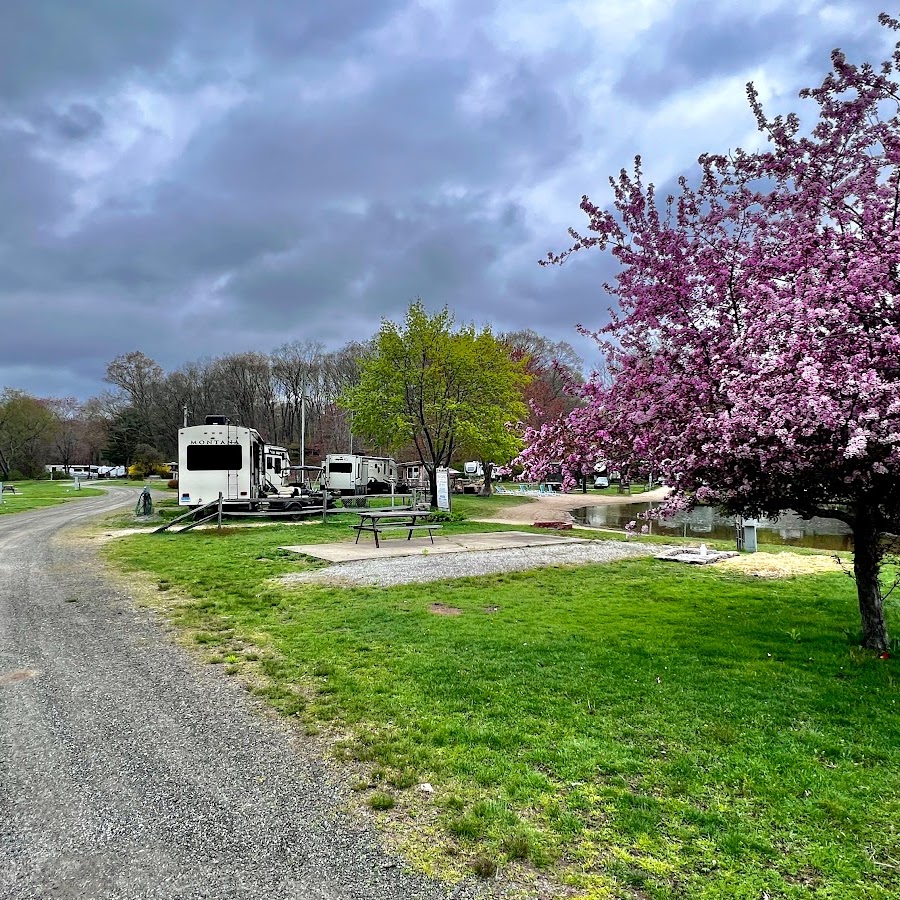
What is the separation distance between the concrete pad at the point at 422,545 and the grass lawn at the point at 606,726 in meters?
3.81

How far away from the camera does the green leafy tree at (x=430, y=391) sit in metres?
23.6

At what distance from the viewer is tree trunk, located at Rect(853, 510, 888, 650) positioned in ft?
18.1

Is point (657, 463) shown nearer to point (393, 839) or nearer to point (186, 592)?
point (393, 839)

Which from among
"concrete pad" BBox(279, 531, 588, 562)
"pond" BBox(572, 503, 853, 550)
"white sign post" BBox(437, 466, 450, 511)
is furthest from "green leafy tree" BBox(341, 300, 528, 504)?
"concrete pad" BBox(279, 531, 588, 562)

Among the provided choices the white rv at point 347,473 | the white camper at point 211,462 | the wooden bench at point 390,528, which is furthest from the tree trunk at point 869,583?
the white rv at point 347,473

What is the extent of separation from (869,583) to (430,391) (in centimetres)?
1976

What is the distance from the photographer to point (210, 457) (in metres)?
18.7

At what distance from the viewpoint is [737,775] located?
3266mm

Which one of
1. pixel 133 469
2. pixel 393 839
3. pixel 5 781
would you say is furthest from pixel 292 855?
pixel 133 469

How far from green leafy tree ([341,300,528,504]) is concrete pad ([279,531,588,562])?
8.40m

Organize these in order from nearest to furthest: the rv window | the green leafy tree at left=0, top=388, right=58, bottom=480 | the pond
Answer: the pond, the rv window, the green leafy tree at left=0, top=388, right=58, bottom=480

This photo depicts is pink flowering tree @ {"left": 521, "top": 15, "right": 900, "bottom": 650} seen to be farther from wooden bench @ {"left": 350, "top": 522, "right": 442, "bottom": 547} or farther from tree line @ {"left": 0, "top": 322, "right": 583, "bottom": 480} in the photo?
tree line @ {"left": 0, "top": 322, "right": 583, "bottom": 480}

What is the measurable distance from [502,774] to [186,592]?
643 cm

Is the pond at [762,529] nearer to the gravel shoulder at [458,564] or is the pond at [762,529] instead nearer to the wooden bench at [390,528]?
the gravel shoulder at [458,564]
